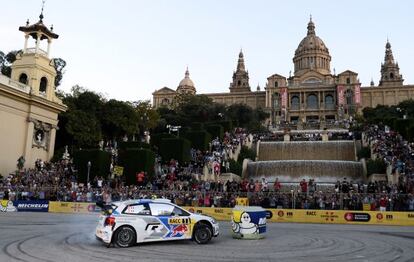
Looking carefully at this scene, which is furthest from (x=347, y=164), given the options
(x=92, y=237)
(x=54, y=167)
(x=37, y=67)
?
(x=37, y=67)

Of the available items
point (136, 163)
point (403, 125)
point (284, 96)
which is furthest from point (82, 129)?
point (284, 96)

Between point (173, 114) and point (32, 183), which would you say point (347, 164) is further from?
point (173, 114)

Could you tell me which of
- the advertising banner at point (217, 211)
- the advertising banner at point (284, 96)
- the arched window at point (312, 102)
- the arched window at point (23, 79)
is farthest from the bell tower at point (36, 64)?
the arched window at point (312, 102)

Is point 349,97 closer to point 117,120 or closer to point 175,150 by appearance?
point 117,120

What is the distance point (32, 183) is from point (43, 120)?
14.8 meters

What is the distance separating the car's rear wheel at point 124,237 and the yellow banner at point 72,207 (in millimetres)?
16478

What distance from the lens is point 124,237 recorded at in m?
12.7

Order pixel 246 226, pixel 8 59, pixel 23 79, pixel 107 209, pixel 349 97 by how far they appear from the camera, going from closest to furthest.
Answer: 1. pixel 107 209
2. pixel 246 226
3. pixel 23 79
4. pixel 8 59
5. pixel 349 97

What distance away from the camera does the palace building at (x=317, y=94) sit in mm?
136625

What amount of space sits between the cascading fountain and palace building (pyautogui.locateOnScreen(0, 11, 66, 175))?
2242cm

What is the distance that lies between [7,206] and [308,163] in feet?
86.6

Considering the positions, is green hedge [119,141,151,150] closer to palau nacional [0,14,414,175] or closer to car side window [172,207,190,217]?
palau nacional [0,14,414,175]

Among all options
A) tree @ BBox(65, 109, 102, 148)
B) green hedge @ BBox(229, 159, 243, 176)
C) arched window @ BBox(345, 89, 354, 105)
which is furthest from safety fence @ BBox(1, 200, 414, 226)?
arched window @ BBox(345, 89, 354, 105)

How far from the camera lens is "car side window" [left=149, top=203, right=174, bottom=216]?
1323 centimetres
